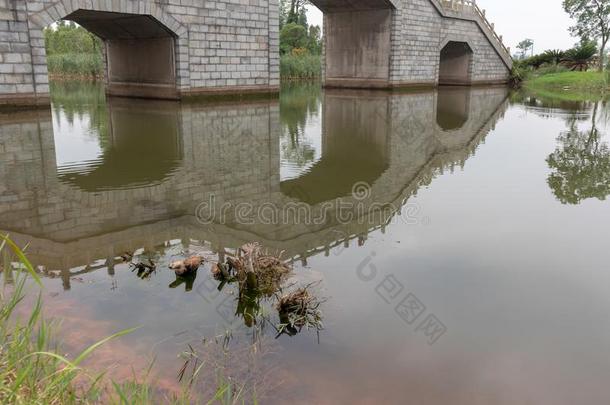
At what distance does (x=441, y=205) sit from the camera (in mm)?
6836

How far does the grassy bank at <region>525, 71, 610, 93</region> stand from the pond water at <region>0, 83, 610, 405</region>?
24457 millimetres

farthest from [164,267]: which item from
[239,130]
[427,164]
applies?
[239,130]

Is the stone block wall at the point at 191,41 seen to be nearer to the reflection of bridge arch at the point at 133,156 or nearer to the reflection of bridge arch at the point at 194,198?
the reflection of bridge arch at the point at 133,156

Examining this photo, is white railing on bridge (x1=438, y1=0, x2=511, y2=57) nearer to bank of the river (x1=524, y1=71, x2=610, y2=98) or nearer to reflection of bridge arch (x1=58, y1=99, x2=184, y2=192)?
bank of the river (x1=524, y1=71, x2=610, y2=98)

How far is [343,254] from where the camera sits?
16.8 feet

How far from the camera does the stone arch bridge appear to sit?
15.1 metres

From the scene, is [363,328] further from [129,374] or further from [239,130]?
[239,130]

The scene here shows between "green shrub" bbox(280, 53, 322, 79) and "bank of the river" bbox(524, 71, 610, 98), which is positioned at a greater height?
"green shrub" bbox(280, 53, 322, 79)

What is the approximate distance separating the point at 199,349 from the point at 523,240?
3.69 metres

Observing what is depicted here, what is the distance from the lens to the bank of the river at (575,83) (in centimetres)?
3222

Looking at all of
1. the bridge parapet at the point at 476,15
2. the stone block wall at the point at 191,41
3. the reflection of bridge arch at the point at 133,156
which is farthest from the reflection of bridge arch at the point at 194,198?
the bridge parapet at the point at 476,15

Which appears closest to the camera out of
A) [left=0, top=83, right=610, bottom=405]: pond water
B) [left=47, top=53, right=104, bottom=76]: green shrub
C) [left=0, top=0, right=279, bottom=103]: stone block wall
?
[left=0, top=83, right=610, bottom=405]: pond water

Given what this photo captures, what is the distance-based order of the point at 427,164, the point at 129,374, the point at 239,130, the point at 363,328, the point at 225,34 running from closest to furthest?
the point at 129,374 → the point at 363,328 → the point at 427,164 → the point at 239,130 → the point at 225,34

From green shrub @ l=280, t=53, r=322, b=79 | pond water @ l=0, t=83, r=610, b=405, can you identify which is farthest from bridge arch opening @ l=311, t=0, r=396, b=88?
pond water @ l=0, t=83, r=610, b=405
